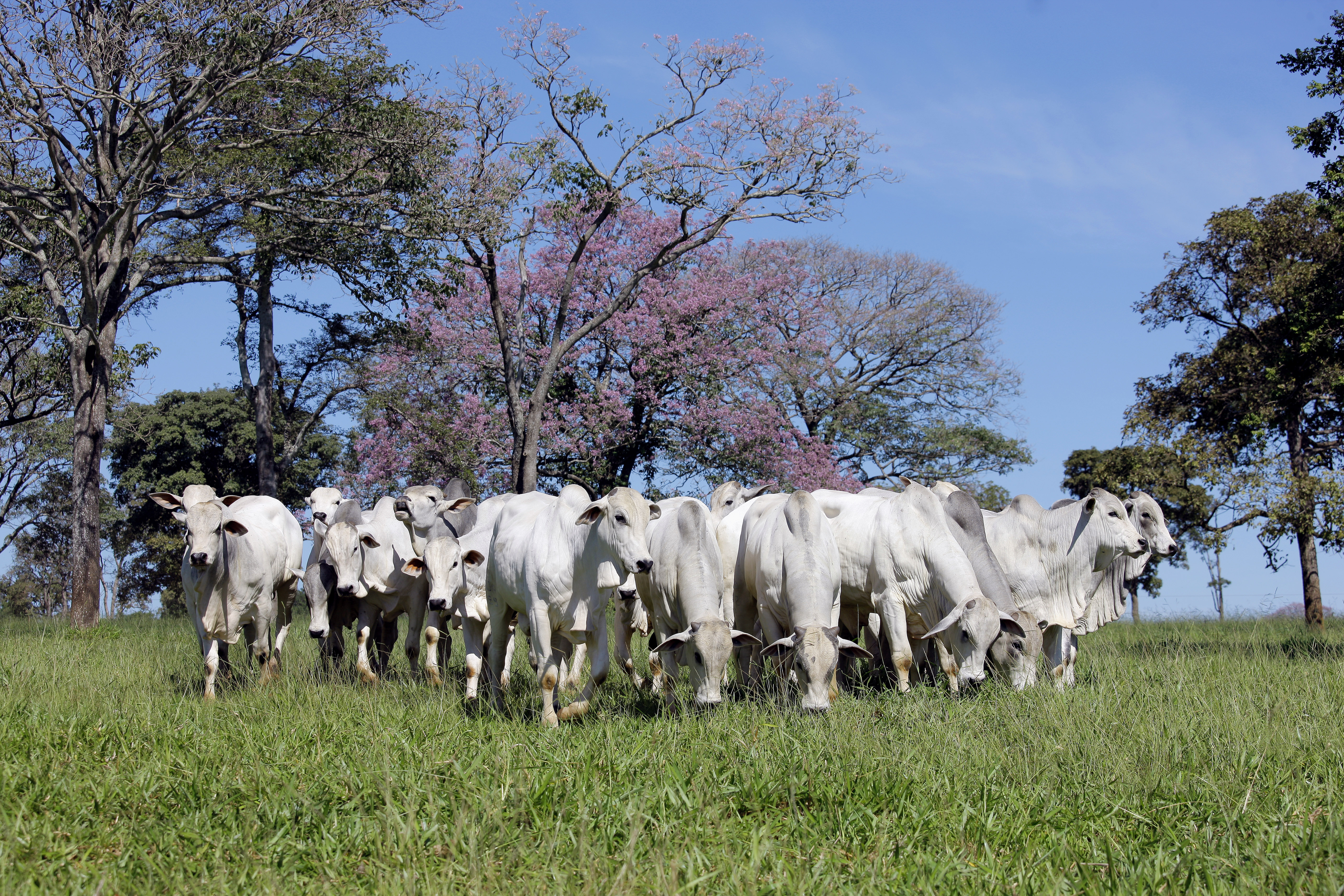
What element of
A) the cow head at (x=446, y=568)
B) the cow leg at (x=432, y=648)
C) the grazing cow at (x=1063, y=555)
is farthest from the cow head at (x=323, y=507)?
the grazing cow at (x=1063, y=555)

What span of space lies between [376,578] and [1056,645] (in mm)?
7205

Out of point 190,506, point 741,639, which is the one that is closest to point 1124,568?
point 741,639

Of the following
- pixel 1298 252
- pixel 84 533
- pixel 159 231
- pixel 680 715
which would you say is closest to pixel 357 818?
pixel 680 715

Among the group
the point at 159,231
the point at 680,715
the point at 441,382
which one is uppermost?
the point at 159,231

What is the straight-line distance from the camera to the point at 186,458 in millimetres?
32969

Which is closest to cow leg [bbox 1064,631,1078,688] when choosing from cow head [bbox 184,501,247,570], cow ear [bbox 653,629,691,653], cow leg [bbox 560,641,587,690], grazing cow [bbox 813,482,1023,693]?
grazing cow [bbox 813,482,1023,693]

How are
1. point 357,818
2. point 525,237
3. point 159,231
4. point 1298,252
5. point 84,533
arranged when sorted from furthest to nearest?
point 159,231 < point 525,237 < point 1298,252 < point 84,533 < point 357,818

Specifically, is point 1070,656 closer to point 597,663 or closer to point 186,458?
point 597,663

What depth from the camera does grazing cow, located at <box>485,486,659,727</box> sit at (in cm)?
823

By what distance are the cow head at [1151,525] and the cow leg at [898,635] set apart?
360cm

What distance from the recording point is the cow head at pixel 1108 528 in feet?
37.6

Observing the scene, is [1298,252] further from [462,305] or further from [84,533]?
[84,533]

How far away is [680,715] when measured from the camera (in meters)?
8.30

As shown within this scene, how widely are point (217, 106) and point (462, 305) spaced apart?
8510 mm
